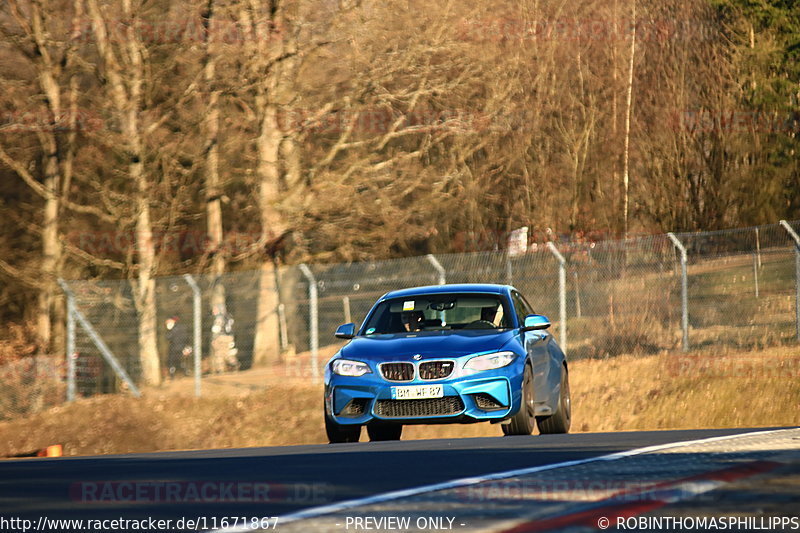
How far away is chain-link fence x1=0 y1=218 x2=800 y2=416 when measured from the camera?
80.3ft

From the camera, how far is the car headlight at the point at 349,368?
42.6 ft

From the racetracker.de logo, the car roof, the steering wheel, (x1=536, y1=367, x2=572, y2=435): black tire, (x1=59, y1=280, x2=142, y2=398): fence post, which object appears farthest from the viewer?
(x1=59, y1=280, x2=142, y2=398): fence post

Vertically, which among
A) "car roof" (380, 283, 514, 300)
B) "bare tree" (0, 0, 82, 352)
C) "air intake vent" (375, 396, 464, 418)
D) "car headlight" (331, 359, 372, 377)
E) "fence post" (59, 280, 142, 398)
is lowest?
"fence post" (59, 280, 142, 398)

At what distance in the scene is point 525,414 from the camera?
43.4 feet

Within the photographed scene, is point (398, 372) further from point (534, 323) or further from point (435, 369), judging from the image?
point (534, 323)

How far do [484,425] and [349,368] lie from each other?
804 centimetres

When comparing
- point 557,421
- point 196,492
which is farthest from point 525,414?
point 196,492

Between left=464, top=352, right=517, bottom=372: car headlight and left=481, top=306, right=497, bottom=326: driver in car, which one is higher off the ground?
left=481, top=306, right=497, bottom=326: driver in car

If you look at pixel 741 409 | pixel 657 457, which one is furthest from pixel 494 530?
pixel 741 409

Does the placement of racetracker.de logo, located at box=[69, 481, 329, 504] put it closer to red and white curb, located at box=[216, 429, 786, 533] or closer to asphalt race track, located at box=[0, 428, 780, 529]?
asphalt race track, located at box=[0, 428, 780, 529]

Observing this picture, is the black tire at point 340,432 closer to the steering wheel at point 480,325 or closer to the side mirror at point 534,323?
the steering wheel at point 480,325

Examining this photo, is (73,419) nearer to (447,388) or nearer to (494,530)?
(447,388)

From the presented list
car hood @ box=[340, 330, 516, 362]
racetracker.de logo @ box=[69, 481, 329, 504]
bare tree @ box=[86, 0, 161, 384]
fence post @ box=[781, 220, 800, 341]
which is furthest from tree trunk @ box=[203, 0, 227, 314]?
racetracker.de logo @ box=[69, 481, 329, 504]

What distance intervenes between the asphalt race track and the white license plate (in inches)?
19.3
